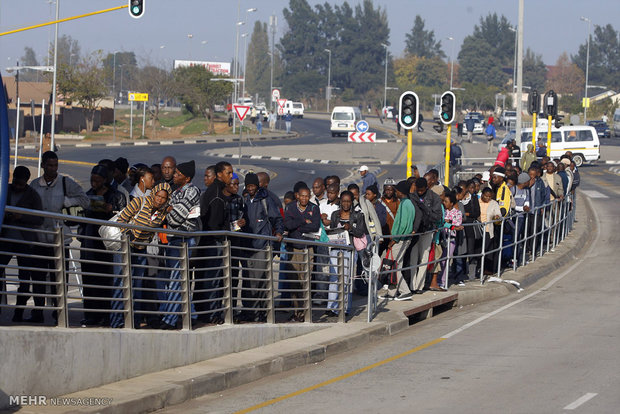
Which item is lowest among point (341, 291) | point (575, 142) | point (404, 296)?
point (404, 296)

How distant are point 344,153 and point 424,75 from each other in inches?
3665

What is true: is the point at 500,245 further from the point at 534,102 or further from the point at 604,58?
the point at 604,58

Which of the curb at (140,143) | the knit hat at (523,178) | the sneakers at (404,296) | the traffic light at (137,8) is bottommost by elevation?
the sneakers at (404,296)

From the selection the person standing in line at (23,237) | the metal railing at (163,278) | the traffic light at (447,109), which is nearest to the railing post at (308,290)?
the metal railing at (163,278)

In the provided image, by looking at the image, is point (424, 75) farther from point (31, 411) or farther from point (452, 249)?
point (31, 411)

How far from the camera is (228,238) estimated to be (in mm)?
10125

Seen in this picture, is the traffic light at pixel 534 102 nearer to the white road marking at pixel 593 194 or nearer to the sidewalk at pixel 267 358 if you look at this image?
the white road marking at pixel 593 194

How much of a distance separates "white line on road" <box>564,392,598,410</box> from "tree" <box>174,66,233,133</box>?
61.7 meters

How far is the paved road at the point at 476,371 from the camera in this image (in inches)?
319

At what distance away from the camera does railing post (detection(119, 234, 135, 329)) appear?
8.40 m

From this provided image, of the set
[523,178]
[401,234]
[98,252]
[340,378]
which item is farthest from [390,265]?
[523,178]

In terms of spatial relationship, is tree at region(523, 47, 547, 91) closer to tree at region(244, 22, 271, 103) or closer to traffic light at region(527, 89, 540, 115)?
tree at region(244, 22, 271, 103)

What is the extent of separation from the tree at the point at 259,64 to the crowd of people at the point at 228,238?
15126 cm

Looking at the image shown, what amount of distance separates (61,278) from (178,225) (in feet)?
6.58
